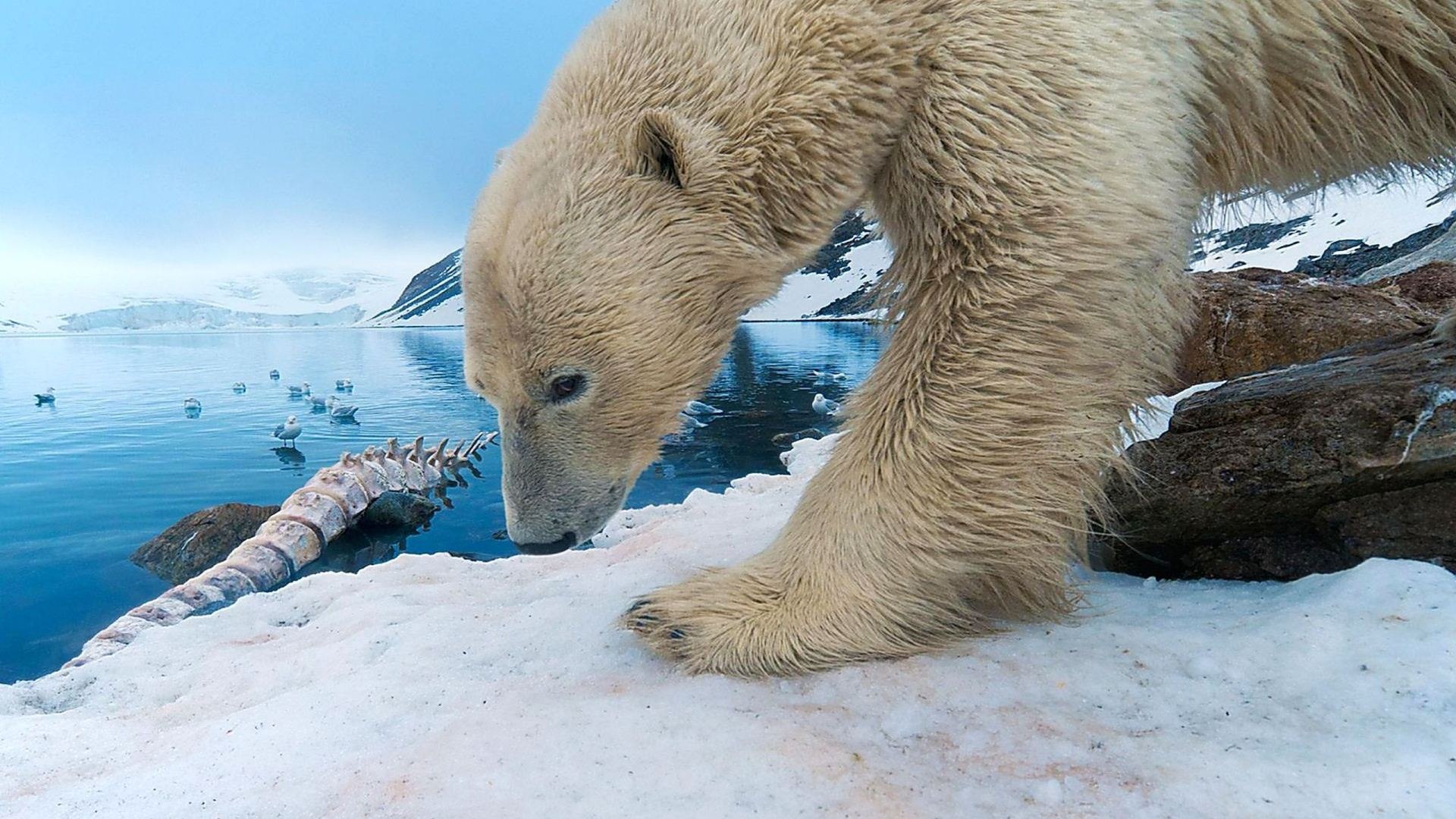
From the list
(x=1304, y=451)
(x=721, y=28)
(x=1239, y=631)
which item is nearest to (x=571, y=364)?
(x=721, y=28)

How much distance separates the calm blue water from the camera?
12.6 ft

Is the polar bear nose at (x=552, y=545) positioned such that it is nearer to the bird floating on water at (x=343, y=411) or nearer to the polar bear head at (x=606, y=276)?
the polar bear head at (x=606, y=276)

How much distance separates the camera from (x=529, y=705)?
4.77 feet

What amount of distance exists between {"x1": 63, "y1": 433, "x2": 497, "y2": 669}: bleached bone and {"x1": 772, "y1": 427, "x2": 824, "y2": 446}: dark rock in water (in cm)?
399

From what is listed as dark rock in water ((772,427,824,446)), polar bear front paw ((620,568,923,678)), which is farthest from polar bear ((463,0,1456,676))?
dark rock in water ((772,427,824,446))

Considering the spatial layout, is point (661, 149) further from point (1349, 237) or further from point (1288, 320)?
point (1349, 237)

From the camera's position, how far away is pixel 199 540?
15.0 ft

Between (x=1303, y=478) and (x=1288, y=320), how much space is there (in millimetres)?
2753

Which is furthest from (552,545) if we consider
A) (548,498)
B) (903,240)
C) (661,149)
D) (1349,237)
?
(1349,237)

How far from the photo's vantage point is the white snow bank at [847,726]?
105 centimetres

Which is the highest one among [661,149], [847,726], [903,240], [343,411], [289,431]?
[661,149]

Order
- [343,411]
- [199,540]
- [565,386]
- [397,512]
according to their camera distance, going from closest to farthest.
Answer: [565,386], [199,540], [397,512], [343,411]

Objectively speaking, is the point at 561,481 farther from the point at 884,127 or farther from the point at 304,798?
the point at 884,127

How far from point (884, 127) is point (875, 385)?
62 cm
